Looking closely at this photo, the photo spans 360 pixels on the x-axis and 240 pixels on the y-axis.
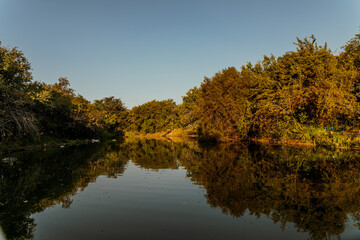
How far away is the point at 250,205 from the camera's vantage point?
908 centimetres

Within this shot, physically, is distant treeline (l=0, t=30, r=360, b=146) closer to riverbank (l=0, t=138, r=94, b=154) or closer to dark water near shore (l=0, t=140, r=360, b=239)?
riverbank (l=0, t=138, r=94, b=154)

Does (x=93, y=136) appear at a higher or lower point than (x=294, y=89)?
lower

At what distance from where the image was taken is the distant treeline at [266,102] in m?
26.6

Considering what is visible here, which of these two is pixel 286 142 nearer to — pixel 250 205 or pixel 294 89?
pixel 294 89

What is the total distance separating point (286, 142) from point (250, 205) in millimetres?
30875

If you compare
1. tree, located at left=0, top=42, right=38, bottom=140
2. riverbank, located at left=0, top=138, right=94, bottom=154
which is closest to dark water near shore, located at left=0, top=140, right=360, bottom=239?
tree, located at left=0, top=42, right=38, bottom=140

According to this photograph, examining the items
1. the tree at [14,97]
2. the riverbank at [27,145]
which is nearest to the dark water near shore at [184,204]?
the tree at [14,97]

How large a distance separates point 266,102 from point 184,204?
90.6 ft

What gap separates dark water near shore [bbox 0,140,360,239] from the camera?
22.7 ft

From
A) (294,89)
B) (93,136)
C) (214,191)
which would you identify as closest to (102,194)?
(214,191)

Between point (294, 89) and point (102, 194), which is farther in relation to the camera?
point (294, 89)

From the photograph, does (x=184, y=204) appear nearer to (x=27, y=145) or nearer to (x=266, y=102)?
(x=266, y=102)

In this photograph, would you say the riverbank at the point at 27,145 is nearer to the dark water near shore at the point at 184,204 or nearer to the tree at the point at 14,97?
the tree at the point at 14,97

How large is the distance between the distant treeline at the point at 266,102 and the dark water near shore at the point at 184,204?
1425 cm
